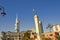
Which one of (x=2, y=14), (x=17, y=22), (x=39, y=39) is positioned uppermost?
(x=17, y=22)

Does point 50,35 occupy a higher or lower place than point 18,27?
lower

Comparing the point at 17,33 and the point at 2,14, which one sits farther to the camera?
the point at 17,33

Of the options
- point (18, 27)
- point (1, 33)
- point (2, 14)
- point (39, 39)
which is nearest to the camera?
point (2, 14)

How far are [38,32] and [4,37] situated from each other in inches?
3908

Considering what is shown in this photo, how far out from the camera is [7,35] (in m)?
130

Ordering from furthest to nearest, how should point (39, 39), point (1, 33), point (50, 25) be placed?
point (1, 33), point (50, 25), point (39, 39)

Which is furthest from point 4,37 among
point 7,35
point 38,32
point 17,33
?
point 38,32

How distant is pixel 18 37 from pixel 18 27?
686 inches

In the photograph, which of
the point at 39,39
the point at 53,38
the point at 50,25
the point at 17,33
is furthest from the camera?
the point at 17,33

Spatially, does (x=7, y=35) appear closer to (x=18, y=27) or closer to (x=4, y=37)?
(x=4, y=37)

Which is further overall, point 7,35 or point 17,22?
point 17,22

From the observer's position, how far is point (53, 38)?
287 ft

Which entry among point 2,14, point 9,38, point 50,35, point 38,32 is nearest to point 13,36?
point 9,38

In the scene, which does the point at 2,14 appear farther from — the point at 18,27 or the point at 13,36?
the point at 18,27
